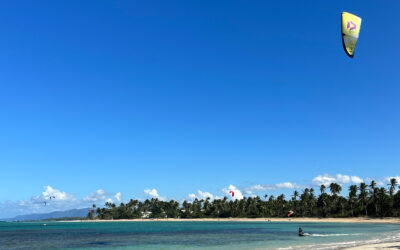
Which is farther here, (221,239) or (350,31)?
(221,239)

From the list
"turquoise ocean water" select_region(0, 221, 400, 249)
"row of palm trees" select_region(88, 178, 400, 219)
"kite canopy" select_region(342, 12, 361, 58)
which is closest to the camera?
"kite canopy" select_region(342, 12, 361, 58)

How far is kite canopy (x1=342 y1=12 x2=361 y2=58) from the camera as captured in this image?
1642 cm

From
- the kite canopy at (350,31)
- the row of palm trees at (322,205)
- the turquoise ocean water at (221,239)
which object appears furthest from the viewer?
the row of palm trees at (322,205)

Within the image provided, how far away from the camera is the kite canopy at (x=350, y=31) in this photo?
53.9 feet

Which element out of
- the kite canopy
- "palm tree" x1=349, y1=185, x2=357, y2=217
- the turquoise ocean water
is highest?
the kite canopy

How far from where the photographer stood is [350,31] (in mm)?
16891

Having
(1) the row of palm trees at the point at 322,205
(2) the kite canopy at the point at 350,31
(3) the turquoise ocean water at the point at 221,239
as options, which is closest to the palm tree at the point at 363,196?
(1) the row of palm trees at the point at 322,205

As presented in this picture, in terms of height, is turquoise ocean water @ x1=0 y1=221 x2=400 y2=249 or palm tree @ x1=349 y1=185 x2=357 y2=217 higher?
palm tree @ x1=349 y1=185 x2=357 y2=217

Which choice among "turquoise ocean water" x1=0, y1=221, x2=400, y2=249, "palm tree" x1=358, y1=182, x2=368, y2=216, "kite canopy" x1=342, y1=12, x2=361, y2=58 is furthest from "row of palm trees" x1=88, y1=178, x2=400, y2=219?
"kite canopy" x1=342, y1=12, x2=361, y2=58

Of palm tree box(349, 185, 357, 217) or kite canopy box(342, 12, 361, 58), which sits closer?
kite canopy box(342, 12, 361, 58)

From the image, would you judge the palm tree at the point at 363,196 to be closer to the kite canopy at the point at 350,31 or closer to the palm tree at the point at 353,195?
the palm tree at the point at 353,195

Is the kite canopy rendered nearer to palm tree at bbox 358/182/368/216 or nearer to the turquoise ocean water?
the turquoise ocean water

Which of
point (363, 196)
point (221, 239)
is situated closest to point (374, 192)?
point (363, 196)

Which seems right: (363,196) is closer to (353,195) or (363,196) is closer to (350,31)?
(353,195)
